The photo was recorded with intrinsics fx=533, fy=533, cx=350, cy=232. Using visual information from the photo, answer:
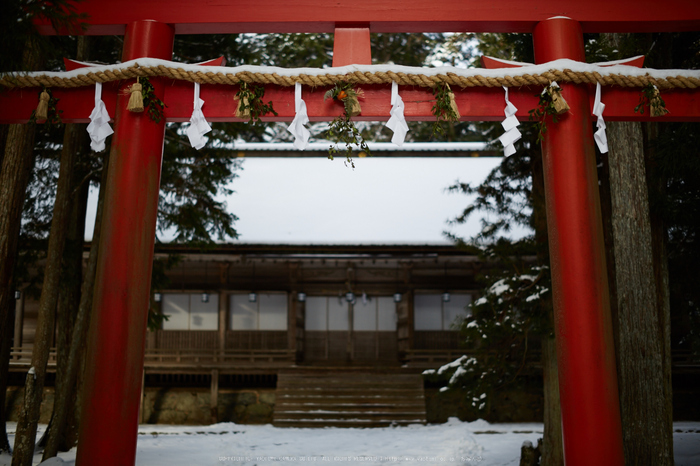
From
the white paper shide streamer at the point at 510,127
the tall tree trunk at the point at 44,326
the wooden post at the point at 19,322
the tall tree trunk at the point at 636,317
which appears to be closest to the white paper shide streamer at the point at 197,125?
the white paper shide streamer at the point at 510,127

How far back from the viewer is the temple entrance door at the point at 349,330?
1505cm

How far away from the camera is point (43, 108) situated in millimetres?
3744

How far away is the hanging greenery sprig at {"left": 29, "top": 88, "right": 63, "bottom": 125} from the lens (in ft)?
12.3

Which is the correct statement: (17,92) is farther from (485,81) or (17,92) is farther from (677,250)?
(677,250)

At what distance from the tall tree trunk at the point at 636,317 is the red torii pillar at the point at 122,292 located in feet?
15.4

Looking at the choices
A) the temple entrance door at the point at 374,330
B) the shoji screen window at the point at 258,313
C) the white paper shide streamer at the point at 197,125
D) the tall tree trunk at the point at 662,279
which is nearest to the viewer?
the white paper shide streamer at the point at 197,125

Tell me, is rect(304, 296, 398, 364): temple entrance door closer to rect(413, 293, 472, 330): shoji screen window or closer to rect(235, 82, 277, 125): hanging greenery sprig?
rect(413, 293, 472, 330): shoji screen window

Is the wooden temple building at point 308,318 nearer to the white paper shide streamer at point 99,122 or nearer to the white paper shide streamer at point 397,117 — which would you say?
the white paper shide streamer at point 99,122

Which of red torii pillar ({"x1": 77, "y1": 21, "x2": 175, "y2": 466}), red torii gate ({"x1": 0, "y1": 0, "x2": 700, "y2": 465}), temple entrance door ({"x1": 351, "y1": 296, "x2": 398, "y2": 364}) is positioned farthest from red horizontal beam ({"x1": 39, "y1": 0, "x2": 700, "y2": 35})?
temple entrance door ({"x1": 351, "y1": 296, "x2": 398, "y2": 364})

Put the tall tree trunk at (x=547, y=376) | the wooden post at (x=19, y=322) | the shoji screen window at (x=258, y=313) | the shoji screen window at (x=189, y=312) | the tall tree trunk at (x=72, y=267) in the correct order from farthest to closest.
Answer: the shoji screen window at (x=258, y=313)
the shoji screen window at (x=189, y=312)
the wooden post at (x=19, y=322)
the tall tree trunk at (x=72, y=267)
the tall tree trunk at (x=547, y=376)

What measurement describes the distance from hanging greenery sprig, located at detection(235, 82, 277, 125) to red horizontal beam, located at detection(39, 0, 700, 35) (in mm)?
516

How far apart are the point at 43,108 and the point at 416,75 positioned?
2.62 metres

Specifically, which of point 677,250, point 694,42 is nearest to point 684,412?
point 677,250

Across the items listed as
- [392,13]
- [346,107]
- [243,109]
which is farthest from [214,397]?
[392,13]
